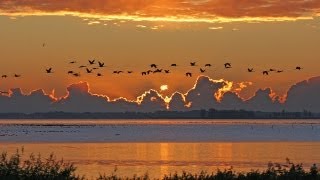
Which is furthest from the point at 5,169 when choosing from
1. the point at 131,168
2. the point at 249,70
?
the point at 131,168

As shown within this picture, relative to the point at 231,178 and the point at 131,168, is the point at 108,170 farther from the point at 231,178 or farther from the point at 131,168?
the point at 231,178

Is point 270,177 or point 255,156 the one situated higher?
point 255,156

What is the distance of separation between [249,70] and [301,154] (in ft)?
110

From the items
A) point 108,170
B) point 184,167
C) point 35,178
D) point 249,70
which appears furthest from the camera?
point 184,167

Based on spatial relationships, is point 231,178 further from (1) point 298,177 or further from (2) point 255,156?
(2) point 255,156

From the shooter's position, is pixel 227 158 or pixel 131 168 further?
pixel 227 158

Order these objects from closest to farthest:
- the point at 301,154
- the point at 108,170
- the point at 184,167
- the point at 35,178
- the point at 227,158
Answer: the point at 35,178
the point at 108,170
the point at 184,167
the point at 227,158
the point at 301,154

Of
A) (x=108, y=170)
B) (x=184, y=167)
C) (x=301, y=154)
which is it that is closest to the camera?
(x=108, y=170)

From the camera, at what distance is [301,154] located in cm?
8300

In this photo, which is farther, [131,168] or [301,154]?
[301,154]

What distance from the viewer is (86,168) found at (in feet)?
190

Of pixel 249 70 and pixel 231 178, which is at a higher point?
pixel 249 70

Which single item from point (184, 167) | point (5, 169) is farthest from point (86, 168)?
point (5, 169)

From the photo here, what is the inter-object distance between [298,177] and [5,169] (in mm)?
11777
